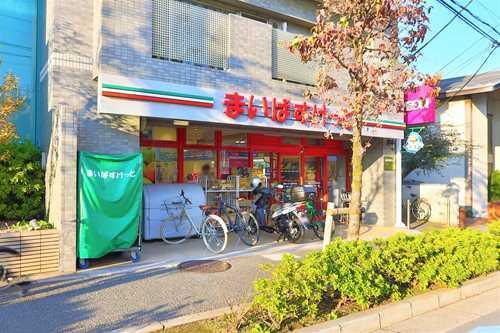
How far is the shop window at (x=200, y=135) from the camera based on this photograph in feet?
36.1

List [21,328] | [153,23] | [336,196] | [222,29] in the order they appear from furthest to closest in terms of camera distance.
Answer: [336,196], [222,29], [153,23], [21,328]

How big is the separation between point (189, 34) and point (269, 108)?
2.56 m

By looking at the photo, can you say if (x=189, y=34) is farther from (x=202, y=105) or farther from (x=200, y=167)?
(x=200, y=167)

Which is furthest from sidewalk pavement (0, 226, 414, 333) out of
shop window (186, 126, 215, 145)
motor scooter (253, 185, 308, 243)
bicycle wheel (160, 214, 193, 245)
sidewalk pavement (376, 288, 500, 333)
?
shop window (186, 126, 215, 145)

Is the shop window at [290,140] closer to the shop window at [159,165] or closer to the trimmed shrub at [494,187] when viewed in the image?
the shop window at [159,165]

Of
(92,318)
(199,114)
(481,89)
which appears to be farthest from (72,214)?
(481,89)

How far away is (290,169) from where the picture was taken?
13.6 meters

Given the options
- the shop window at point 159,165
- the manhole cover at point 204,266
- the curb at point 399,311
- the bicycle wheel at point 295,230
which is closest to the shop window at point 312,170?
the bicycle wheel at point 295,230

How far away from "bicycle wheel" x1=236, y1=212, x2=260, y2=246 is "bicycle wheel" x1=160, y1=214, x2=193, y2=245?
1.23 m

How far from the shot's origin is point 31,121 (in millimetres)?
10547

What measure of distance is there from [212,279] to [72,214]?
2.60 meters

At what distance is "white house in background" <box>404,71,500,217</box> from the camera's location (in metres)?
17.7

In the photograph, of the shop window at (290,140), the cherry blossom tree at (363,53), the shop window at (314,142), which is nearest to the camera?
the cherry blossom tree at (363,53)

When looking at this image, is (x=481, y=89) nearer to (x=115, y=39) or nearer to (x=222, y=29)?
(x=222, y=29)
